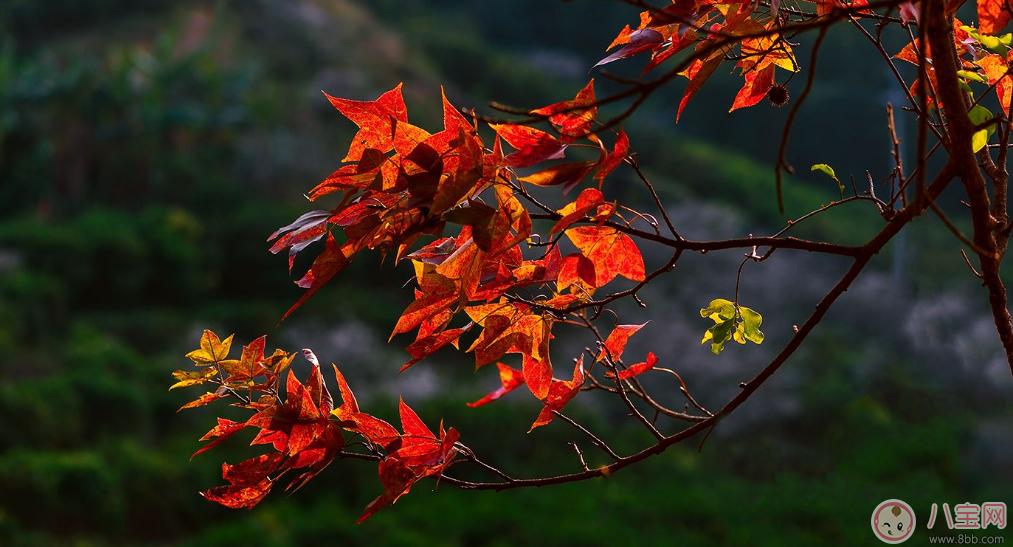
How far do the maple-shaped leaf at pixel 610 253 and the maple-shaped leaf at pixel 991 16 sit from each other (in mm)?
370

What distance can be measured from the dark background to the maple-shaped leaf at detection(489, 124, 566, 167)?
3375 mm

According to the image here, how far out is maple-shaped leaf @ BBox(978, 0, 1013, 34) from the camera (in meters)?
0.76

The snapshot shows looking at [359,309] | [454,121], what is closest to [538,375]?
[454,121]

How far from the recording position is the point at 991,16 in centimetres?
77

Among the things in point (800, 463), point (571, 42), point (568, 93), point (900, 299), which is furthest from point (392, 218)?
point (571, 42)

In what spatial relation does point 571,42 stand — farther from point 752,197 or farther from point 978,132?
point 978,132

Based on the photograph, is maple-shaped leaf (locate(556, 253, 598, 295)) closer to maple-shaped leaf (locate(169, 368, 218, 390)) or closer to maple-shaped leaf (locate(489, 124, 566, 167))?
maple-shaped leaf (locate(489, 124, 566, 167))

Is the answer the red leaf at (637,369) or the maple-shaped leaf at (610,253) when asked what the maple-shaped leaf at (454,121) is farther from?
the red leaf at (637,369)

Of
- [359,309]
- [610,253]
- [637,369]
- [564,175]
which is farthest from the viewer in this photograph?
[359,309]

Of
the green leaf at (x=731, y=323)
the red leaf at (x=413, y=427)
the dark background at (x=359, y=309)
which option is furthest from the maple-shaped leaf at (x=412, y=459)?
the dark background at (x=359, y=309)

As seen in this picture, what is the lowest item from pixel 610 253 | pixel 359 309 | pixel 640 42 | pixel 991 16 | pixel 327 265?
pixel 359 309

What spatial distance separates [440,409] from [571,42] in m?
7.94

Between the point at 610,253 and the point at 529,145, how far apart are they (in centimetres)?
12

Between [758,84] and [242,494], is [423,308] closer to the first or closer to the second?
[242,494]
